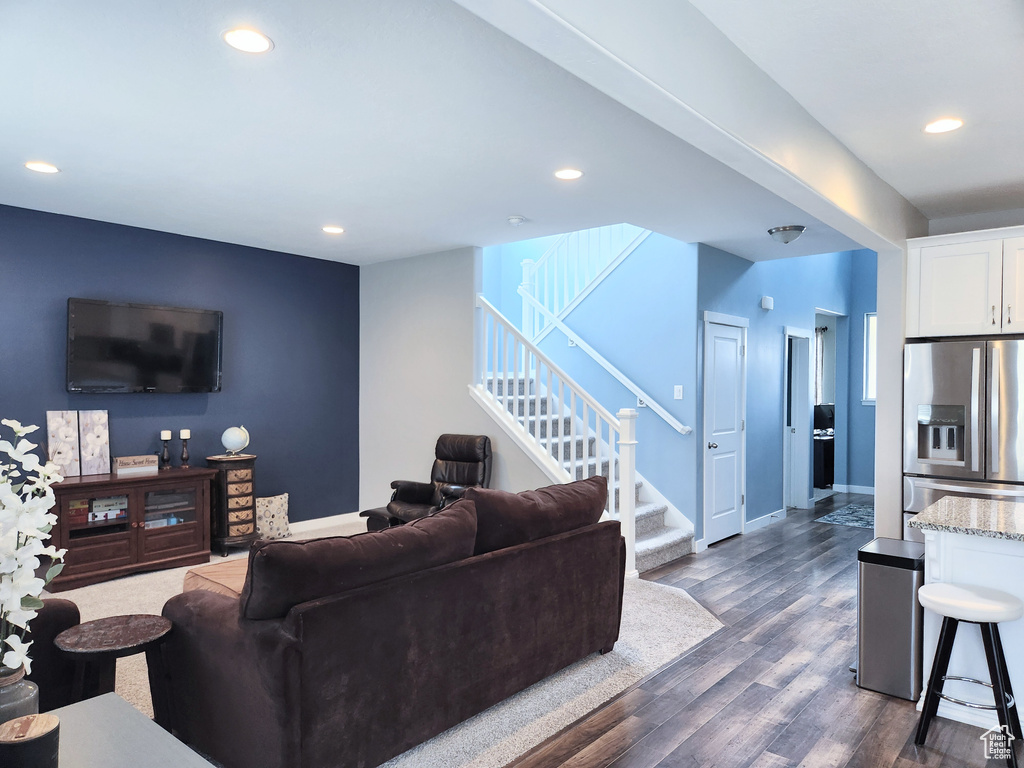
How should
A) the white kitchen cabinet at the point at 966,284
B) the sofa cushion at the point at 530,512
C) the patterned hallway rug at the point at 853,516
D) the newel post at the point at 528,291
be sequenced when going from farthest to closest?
the newel post at the point at 528,291
the patterned hallway rug at the point at 853,516
the white kitchen cabinet at the point at 966,284
the sofa cushion at the point at 530,512

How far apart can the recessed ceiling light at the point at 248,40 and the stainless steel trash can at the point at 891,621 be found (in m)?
3.16

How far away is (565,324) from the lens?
263 inches

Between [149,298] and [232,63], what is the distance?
131 inches

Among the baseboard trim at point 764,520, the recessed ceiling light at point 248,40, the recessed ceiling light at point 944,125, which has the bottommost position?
the baseboard trim at point 764,520

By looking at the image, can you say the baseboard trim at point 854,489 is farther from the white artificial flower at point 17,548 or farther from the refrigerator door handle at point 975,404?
the white artificial flower at point 17,548

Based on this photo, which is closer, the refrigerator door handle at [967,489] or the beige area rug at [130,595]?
the refrigerator door handle at [967,489]

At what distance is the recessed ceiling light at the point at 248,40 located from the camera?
2.33m

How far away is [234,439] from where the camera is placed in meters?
5.52

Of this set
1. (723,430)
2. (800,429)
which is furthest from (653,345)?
(800,429)

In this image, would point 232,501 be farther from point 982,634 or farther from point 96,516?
point 982,634

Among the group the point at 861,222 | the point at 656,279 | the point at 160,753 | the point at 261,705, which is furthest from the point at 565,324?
the point at 160,753

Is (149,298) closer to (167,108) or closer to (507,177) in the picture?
(167,108)

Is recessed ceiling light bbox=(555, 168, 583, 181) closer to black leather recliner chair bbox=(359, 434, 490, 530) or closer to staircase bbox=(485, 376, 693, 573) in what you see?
staircase bbox=(485, 376, 693, 573)

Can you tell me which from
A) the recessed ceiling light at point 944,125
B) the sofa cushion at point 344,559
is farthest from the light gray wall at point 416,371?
the recessed ceiling light at point 944,125
